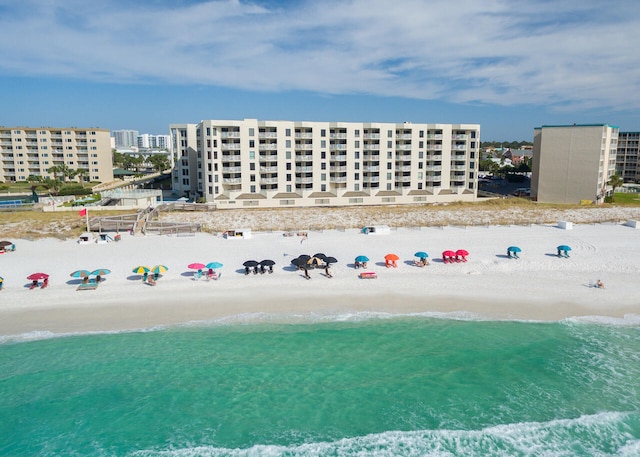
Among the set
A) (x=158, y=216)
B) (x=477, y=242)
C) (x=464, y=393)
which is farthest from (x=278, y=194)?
(x=464, y=393)

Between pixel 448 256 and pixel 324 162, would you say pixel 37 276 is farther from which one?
pixel 324 162

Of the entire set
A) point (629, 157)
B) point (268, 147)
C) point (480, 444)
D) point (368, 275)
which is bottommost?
point (480, 444)

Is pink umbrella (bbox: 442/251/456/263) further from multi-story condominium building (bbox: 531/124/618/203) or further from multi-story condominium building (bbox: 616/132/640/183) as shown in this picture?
multi-story condominium building (bbox: 616/132/640/183)

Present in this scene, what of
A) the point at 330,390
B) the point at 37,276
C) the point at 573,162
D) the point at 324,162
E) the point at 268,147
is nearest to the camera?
the point at 330,390

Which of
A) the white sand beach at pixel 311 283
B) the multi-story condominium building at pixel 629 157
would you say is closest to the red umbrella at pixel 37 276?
the white sand beach at pixel 311 283

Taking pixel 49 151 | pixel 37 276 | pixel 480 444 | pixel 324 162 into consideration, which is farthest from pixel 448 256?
pixel 49 151

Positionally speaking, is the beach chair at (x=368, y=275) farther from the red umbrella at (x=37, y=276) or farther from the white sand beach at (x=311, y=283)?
the red umbrella at (x=37, y=276)
